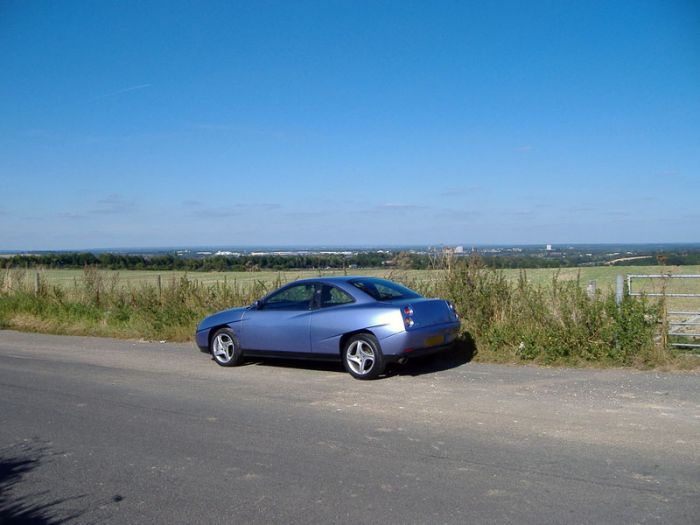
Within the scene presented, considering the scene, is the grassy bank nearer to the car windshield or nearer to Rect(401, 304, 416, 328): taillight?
the car windshield

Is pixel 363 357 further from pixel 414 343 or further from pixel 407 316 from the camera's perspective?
pixel 407 316

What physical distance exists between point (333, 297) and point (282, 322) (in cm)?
91

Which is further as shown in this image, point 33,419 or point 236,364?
point 236,364

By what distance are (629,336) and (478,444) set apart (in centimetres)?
513

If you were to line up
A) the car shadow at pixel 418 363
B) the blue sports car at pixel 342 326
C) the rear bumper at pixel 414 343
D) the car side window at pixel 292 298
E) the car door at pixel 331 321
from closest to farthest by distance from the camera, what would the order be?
1. the rear bumper at pixel 414 343
2. the blue sports car at pixel 342 326
3. the car door at pixel 331 321
4. the car shadow at pixel 418 363
5. the car side window at pixel 292 298

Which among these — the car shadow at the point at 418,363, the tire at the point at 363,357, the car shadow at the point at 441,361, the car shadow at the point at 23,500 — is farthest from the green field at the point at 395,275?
the car shadow at the point at 23,500

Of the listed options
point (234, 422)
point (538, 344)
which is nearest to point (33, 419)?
point (234, 422)

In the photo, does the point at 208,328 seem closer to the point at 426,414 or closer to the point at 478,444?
the point at 426,414

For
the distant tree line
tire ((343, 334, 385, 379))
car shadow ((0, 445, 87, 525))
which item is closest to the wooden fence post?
the distant tree line

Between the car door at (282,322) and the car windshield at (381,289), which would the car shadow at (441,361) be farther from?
the car door at (282,322)

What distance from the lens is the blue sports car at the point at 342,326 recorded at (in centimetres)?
987

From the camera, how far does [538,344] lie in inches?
445

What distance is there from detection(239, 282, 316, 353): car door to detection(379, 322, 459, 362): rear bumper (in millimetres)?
1428

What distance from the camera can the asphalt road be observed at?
5.11 m
